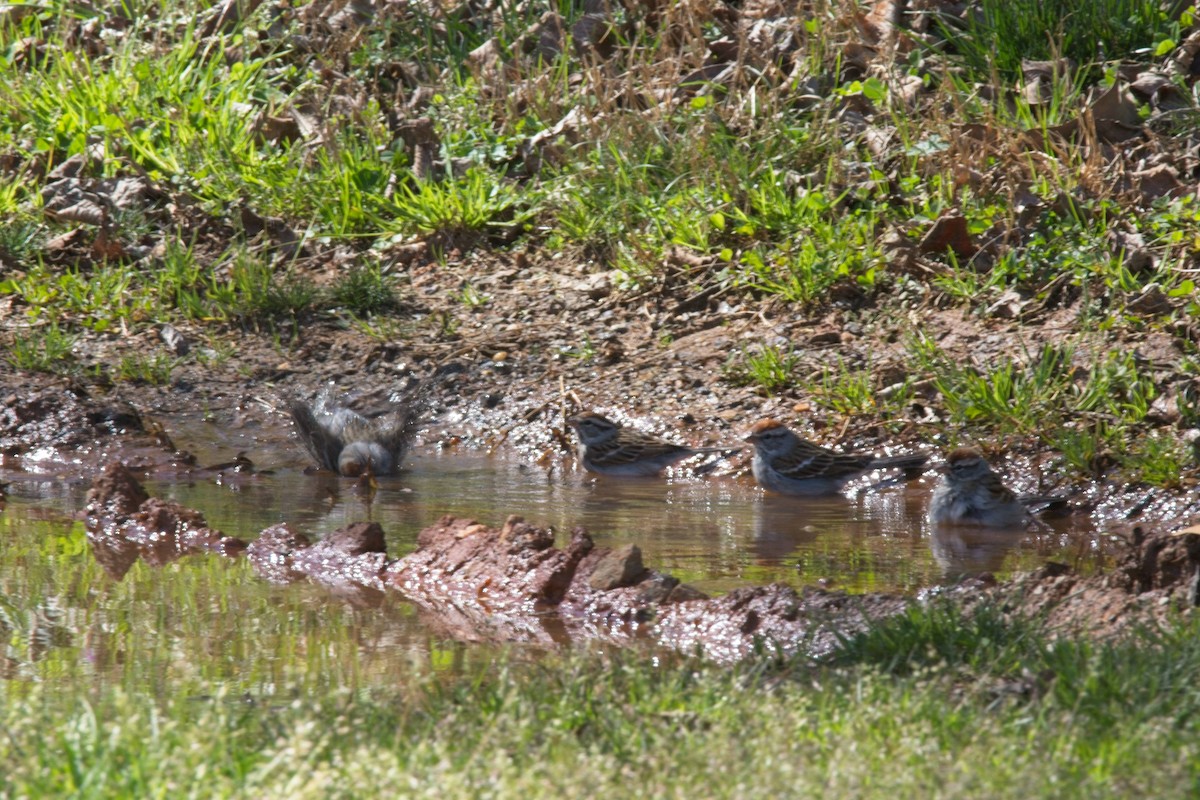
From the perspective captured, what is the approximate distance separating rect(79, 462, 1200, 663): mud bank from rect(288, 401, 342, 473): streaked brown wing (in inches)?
85.6

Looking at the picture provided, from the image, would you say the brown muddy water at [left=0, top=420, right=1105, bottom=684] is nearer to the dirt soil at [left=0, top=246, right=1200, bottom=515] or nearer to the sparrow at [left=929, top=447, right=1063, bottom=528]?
the sparrow at [left=929, top=447, right=1063, bottom=528]

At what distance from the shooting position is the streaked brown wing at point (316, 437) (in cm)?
827

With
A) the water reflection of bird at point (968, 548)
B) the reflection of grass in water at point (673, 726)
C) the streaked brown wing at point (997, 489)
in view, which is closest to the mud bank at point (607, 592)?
the reflection of grass in water at point (673, 726)

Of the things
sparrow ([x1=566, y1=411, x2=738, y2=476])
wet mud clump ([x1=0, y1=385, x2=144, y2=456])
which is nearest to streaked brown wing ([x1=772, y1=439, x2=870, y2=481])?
sparrow ([x1=566, y1=411, x2=738, y2=476])

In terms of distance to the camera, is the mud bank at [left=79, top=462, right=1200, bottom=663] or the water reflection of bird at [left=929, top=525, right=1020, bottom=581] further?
the water reflection of bird at [left=929, top=525, right=1020, bottom=581]

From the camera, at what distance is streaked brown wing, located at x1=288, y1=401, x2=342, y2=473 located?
8.27 m

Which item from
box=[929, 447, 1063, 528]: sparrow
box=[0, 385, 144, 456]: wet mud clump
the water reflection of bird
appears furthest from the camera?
box=[0, 385, 144, 456]: wet mud clump

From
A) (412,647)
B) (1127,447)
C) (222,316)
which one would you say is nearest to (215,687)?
(412,647)

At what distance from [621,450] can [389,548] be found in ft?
7.68

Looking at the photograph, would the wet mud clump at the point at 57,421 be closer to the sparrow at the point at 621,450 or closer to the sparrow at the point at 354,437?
the sparrow at the point at 354,437

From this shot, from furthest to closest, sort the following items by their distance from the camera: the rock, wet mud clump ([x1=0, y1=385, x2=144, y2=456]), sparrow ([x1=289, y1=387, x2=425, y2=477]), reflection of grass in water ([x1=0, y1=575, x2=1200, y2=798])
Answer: wet mud clump ([x1=0, y1=385, x2=144, y2=456]) → sparrow ([x1=289, y1=387, x2=425, y2=477]) → the rock → reflection of grass in water ([x1=0, y1=575, x2=1200, y2=798])

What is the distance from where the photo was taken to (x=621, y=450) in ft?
26.7

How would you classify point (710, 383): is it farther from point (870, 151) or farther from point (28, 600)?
point (28, 600)

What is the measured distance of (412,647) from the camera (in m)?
4.50
